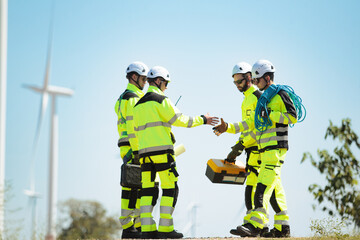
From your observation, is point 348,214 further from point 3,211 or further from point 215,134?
point 3,211

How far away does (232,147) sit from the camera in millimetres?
13344

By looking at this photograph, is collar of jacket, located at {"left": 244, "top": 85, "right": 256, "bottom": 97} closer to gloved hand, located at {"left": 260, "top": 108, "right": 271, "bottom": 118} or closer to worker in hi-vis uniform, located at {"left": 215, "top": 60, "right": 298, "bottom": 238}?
worker in hi-vis uniform, located at {"left": 215, "top": 60, "right": 298, "bottom": 238}

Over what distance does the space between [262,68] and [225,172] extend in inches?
96.0

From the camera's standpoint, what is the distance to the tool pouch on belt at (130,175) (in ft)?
Result: 41.7

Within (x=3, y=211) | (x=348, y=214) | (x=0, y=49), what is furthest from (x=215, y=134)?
(x=348, y=214)

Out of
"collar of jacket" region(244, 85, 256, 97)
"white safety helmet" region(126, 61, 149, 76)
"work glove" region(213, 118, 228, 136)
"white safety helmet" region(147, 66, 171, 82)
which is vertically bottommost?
"work glove" region(213, 118, 228, 136)

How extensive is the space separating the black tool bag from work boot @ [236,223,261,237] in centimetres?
233

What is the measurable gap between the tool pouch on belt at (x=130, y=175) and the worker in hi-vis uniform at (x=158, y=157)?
2.49ft

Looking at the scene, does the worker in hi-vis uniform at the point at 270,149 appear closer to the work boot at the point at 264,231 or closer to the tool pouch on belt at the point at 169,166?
the work boot at the point at 264,231

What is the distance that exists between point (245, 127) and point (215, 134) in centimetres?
65

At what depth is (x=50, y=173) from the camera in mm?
25422

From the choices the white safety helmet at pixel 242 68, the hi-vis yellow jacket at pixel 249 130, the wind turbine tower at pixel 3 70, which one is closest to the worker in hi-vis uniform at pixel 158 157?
the hi-vis yellow jacket at pixel 249 130

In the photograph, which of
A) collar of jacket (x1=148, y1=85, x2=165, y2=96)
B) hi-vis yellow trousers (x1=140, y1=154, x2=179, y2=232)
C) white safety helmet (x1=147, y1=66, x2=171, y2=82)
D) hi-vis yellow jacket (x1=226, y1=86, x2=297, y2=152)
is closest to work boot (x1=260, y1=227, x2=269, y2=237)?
hi-vis yellow jacket (x1=226, y1=86, x2=297, y2=152)

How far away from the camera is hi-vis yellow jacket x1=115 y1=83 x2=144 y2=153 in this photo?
43.2 ft
